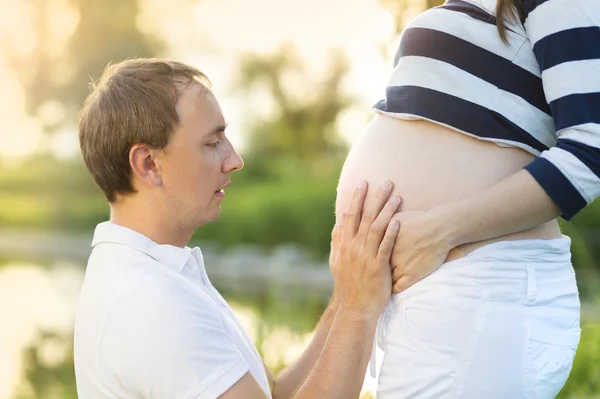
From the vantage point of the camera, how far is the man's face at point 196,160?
2.00 meters

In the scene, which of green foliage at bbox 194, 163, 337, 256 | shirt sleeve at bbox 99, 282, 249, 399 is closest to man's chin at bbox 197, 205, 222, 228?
shirt sleeve at bbox 99, 282, 249, 399

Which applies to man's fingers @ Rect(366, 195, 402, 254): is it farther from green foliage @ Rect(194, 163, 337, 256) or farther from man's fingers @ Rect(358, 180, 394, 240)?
green foliage @ Rect(194, 163, 337, 256)

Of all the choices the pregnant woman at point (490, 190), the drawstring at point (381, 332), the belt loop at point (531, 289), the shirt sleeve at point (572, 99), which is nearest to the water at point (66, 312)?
the drawstring at point (381, 332)

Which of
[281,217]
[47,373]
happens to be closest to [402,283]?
[47,373]

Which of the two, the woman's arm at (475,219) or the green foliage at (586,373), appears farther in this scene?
the green foliage at (586,373)

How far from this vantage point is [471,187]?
1.82 meters

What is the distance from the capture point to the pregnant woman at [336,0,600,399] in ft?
5.58

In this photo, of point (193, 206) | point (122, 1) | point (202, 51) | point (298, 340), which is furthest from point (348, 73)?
point (193, 206)

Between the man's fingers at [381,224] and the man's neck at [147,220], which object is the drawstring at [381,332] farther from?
the man's neck at [147,220]

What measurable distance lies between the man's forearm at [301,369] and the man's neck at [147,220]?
566 millimetres

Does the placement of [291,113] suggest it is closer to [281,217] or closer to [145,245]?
[281,217]

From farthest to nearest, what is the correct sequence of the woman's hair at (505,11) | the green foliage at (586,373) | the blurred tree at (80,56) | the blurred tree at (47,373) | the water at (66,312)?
the blurred tree at (80,56) < the water at (66,312) < the blurred tree at (47,373) < the green foliage at (586,373) < the woman's hair at (505,11)

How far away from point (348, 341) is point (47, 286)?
1070cm

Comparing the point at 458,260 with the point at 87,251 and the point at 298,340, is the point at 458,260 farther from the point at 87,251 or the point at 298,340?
the point at 87,251
